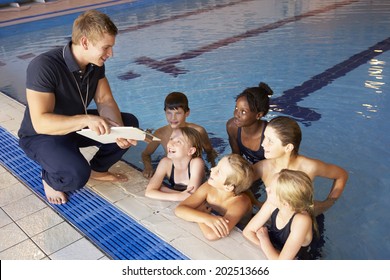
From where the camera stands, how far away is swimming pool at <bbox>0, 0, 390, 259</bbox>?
10.8 ft

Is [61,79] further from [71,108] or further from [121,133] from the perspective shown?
[121,133]

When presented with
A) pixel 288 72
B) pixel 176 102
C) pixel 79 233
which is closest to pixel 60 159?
pixel 79 233

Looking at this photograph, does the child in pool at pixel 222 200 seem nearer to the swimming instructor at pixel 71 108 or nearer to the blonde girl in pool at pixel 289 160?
the blonde girl in pool at pixel 289 160

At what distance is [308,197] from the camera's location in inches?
82.0

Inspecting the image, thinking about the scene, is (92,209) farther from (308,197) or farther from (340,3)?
(340,3)

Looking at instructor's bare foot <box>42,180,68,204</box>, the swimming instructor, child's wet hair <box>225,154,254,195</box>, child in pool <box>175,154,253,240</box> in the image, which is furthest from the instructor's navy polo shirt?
child's wet hair <box>225,154,254,195</box>

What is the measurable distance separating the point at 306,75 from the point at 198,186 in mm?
3490

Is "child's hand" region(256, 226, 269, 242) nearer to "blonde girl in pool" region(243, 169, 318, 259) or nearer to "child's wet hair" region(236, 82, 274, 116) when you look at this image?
"blonde girl in pool" region(243, 169, 318, 259)

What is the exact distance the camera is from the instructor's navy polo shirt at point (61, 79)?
258cm

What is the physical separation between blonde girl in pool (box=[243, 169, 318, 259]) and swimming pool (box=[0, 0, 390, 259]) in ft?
1.82

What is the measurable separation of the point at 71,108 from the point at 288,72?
384 centimetres

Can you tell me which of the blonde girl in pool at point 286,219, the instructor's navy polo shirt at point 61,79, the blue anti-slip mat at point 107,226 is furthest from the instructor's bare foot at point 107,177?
the blonde girl in pool at point 286,219

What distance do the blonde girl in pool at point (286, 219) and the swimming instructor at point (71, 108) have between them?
944 millimetres
